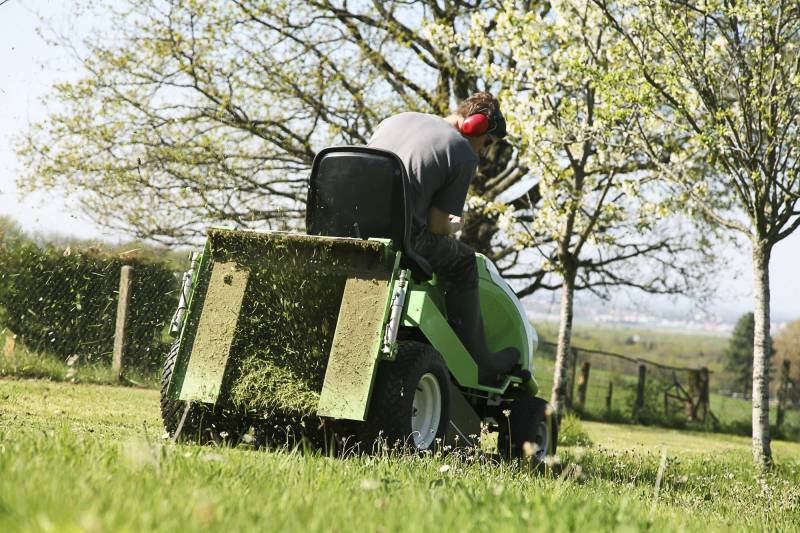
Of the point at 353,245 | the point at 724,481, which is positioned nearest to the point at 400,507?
the point at 353,245

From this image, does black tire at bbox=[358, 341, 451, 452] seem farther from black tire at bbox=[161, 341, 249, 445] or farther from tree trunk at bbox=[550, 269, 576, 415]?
tree trunk at bbox=[550, 269, 576, 415]

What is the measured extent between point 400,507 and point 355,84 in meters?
13.3

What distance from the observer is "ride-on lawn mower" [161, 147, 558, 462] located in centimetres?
470

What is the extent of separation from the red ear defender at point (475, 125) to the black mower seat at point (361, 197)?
770 mm

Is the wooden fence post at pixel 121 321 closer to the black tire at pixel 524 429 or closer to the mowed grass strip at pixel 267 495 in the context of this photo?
the black tire at pixel 524 429

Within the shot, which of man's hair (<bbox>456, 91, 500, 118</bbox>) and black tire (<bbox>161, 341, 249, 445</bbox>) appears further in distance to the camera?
man's hair (<bbox>456, 91, 500, 118</bbox>)

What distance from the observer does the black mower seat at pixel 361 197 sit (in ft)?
16.2

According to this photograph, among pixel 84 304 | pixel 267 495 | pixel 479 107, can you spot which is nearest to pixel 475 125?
pixel 479 107

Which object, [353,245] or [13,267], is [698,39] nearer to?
[353,245]

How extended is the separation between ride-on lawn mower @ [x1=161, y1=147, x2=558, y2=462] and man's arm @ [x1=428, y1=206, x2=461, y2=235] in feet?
0.78

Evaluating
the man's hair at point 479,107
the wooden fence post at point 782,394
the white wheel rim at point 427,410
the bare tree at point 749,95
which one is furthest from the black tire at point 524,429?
the wooden fence post at point 782,394

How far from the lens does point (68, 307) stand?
11031 mm

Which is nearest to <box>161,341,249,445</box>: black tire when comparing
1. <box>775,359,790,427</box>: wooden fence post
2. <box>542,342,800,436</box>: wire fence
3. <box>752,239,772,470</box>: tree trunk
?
<box>752,239,772,470</box>: tree trunk

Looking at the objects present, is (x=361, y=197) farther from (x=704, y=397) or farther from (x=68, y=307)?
(x=704, y=397)
